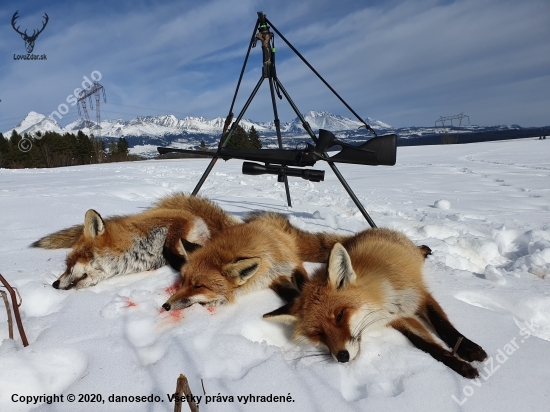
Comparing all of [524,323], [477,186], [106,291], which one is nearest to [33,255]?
[106,291]

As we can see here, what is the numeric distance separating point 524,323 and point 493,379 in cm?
104

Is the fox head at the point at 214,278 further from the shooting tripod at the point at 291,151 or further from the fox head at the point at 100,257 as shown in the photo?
the shooting tripod at the point at 291,151

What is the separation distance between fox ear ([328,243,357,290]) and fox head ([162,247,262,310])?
711mm

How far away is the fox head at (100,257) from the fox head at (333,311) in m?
1.86

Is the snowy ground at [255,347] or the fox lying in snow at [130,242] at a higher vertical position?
the fox lying in snow at [130,242]

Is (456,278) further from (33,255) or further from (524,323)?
(33,255)

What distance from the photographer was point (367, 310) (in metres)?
2.41

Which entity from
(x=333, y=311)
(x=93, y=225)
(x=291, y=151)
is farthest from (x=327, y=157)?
(x=93, y=225)

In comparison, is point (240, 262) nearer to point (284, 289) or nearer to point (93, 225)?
point (284, 289)

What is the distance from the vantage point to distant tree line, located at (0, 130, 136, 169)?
4731cm

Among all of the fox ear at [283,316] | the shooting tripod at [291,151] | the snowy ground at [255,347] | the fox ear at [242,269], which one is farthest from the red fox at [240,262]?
the shooting tripod at [291,151]

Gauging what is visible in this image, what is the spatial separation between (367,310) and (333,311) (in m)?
0.28

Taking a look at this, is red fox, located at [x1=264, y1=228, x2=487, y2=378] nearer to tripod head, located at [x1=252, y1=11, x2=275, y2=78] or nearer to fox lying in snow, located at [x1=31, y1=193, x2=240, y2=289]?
fox lying in snow, located at [x1=31, y1=193, x2=240, y2=289]

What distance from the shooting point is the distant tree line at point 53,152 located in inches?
1863
